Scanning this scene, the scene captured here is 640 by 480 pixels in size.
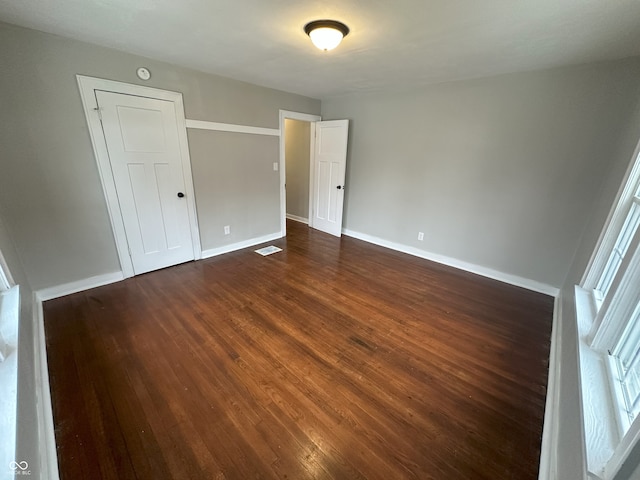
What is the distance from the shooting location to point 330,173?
4465mm

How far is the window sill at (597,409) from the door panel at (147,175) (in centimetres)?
367

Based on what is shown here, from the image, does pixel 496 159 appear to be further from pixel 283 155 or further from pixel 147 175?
pixel 147 175

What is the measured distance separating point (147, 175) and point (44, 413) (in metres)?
2.25

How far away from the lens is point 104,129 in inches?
97.7

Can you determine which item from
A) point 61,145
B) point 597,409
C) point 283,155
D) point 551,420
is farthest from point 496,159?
point 61,145

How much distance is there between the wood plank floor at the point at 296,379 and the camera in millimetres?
1299

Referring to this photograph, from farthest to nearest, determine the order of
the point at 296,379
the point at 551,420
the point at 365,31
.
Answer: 1. the point at 365,31
2. the point at 296,379
3. the point at 551,420

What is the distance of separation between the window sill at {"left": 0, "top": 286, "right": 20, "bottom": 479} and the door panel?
1.48 meters

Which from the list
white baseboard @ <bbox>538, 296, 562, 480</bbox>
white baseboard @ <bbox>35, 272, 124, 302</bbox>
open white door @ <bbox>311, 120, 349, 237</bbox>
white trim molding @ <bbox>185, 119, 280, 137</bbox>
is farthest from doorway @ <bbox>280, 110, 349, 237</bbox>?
white baseboard @ <bbox>538, 296, 562, 480</bbox>

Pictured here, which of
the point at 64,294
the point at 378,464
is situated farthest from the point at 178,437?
the point at 64,294

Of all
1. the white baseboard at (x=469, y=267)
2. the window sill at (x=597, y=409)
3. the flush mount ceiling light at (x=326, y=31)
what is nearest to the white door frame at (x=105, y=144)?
the flush mount ceiling light at (x=326, y=31)

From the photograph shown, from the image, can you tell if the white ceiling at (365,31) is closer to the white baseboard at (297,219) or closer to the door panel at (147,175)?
the door panel at (147,175)

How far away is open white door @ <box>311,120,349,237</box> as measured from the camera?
422 centimetres

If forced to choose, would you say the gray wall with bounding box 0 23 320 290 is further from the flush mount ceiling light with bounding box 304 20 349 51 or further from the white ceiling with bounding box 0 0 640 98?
the flush mount ceiling light with bounding box 304 20 349 51
